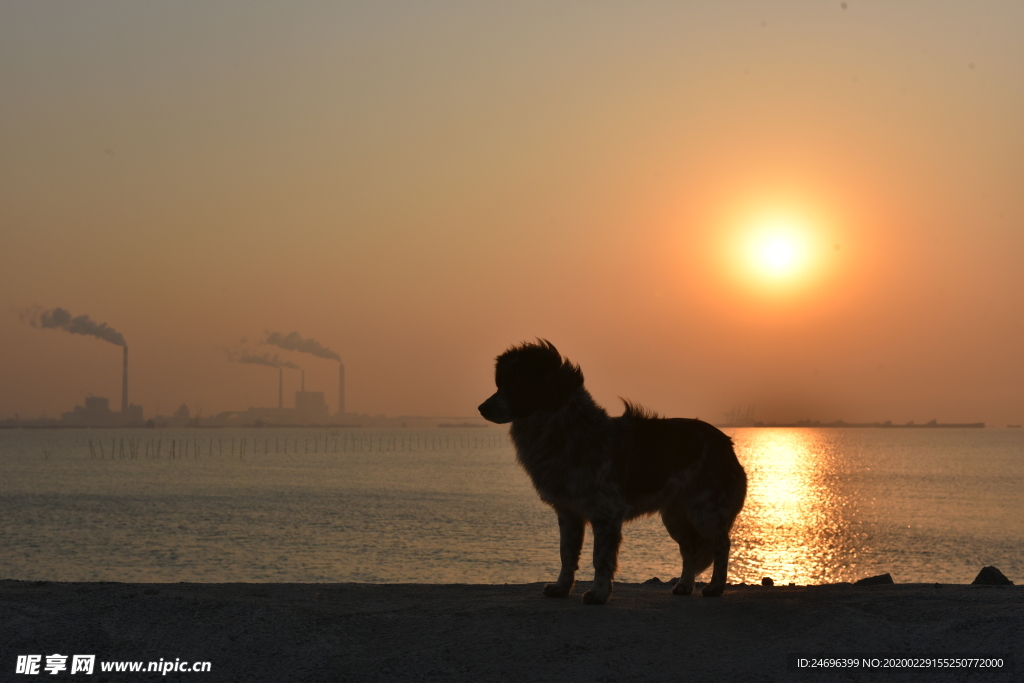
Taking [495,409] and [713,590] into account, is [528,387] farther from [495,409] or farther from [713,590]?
[713,590]

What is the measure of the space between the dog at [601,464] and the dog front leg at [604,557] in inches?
0.4

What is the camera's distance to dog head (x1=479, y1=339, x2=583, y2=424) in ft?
31.7

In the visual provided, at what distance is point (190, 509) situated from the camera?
251ft

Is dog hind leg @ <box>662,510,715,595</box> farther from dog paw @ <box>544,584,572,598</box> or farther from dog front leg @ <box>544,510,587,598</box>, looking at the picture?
dog paw @ <box>544,584,572,598</box>

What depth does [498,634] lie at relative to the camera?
7.70 m

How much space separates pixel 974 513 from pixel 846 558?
119ft

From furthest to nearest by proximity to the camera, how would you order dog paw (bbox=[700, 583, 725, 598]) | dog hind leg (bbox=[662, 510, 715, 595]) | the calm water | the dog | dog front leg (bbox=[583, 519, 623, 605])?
the calm water < dog hind leg (bbox=[662, 510, 715, 595]) < dog paw (bbox=[700, 583, 725, 598]) < the dog < dog front leg (bbox=[583, 519, 623, 605])

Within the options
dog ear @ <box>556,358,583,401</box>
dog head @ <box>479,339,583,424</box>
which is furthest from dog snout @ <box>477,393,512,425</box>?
dog ear @ <box>556,358,583,401</box>

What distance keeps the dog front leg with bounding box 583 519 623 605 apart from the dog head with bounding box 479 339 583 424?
1419mm

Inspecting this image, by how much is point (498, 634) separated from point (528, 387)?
115 inches

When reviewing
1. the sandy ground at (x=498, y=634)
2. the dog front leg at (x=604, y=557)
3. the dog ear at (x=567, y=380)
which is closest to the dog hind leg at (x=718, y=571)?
the sandy ground at (x=498, y=634)

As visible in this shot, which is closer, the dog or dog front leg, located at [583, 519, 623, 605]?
dog front leg, located at [583, 519, 623, 605]

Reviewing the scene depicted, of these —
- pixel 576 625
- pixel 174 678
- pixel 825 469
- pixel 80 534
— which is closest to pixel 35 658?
pixel 174 678

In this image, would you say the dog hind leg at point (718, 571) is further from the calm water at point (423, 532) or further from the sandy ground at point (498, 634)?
the calm water at point (423, 532)
